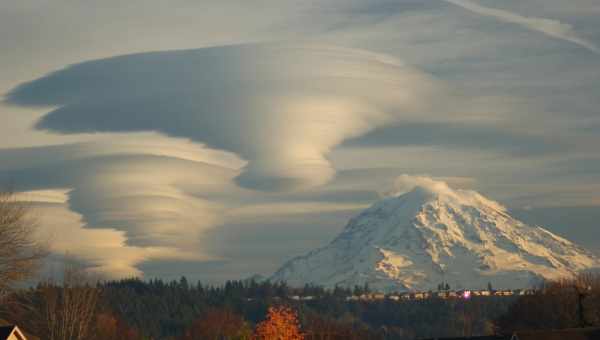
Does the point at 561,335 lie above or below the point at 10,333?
above

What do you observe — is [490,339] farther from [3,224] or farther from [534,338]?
[3,224]

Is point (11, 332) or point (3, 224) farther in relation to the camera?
point (3, 224)

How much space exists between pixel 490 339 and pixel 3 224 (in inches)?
2301

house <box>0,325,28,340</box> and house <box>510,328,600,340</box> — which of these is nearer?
house <box>0,325,28,340</box>

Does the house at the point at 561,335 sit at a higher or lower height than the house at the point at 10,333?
higher

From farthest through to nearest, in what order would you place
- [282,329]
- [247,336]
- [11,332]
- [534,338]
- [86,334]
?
[86,334], [282,329], [247,336], [534,338], [11,332]

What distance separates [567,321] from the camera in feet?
635

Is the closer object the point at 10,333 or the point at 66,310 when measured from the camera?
the point at 10,333

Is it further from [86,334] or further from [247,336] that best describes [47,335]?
[247,336]

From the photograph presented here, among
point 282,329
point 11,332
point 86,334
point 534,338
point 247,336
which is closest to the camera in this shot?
point 11,332

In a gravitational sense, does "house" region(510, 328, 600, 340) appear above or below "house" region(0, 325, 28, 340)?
above

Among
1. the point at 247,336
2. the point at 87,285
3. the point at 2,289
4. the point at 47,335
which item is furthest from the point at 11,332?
the point at 87,285

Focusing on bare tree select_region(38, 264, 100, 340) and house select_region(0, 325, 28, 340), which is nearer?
house select_region(0, 325, 28, 340)

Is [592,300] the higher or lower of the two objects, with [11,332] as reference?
higher
